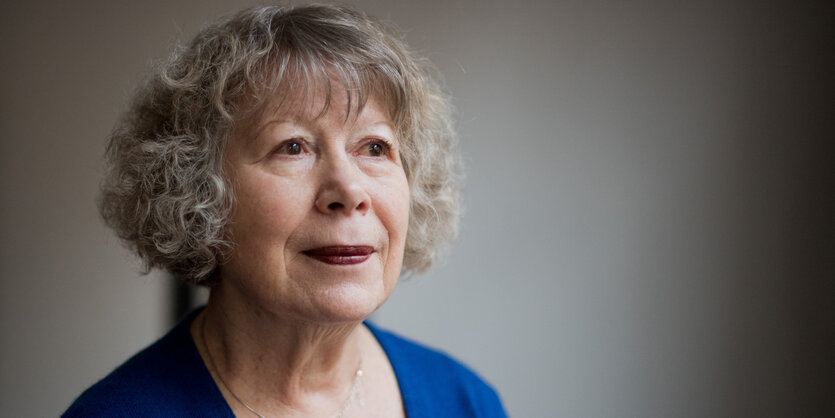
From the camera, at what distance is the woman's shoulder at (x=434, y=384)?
4.24ft

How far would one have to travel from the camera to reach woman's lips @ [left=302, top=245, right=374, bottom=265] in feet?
3.40

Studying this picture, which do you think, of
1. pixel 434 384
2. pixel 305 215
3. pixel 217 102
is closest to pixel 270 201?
pixel 305 215

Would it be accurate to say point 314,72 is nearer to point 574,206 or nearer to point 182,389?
Answer: point 182,389

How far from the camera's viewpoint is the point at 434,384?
1356 millimetres

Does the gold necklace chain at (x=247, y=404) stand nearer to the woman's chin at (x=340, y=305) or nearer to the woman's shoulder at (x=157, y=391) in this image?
the woman's shoulder at (x=157, y=391)

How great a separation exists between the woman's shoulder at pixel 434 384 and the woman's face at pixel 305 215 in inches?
12.0

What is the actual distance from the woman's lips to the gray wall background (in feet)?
4.67

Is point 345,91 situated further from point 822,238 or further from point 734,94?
point 822,238

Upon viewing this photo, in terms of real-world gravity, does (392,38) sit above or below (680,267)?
above

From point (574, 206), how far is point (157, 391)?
1.64m

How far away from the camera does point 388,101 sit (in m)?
1.13

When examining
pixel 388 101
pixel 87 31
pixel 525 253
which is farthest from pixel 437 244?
pixel 87 31

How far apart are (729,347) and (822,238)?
454 millimetres

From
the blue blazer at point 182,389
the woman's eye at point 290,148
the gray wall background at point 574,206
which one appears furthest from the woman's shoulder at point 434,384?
the gray wall background at point 574,206
